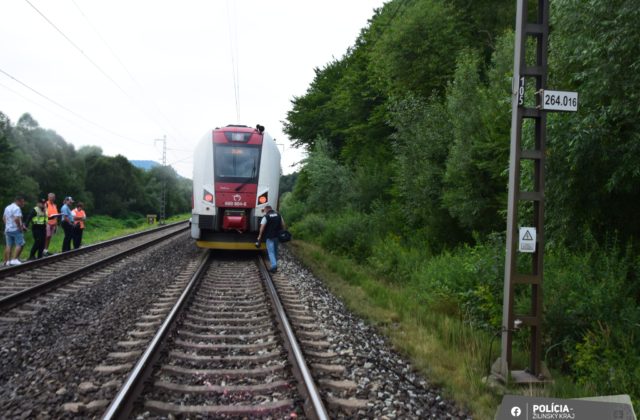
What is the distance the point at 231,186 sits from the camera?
1277cm

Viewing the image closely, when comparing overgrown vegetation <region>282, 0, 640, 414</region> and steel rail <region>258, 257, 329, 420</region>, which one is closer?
steel rail <region>258, 257, 329, 420</region>

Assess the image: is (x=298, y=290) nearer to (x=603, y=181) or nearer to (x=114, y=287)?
(x=114, y=287)

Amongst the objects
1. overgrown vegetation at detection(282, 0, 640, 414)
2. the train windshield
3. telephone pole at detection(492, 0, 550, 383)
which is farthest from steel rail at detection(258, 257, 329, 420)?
the train windshield

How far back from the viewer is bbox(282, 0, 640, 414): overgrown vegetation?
5750mm

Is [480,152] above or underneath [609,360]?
above

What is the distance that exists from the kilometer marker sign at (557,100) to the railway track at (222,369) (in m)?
3.59

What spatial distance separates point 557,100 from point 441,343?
126 inches

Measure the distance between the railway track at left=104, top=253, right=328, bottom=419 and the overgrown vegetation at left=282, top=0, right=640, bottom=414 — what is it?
9.59 ft

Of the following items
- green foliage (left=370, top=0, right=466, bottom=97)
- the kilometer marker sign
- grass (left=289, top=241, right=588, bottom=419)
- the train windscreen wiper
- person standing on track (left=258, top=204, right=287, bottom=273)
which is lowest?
grass (left=289, top=241, right=588, bottom=419)

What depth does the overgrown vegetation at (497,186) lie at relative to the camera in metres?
5.75

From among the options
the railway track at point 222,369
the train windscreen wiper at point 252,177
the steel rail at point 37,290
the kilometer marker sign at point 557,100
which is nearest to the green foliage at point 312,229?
the train windscreen wiper at point 252,177

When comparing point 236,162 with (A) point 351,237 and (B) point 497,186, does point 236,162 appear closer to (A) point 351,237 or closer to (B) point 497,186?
(A) point 351,237

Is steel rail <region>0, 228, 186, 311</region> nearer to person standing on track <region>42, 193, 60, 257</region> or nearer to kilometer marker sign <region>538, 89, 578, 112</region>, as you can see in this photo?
person standing on track <region>42, 193, 60, 257</region>

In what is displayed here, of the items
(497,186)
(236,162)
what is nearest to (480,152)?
(497,186)
